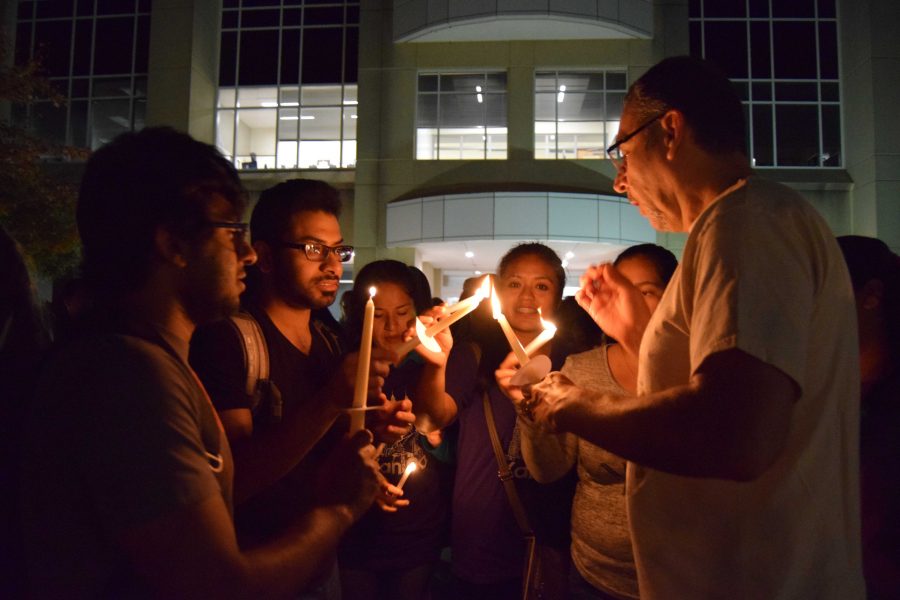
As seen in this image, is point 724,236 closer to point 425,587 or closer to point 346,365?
point 346,365

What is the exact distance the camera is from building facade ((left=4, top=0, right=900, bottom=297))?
56.3 feet

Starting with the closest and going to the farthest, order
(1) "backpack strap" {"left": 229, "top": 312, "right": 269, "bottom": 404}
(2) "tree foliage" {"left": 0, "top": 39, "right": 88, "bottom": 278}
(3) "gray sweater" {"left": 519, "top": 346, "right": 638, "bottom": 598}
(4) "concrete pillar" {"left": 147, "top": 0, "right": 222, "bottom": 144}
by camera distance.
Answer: (1) "backpack strap" {"left": 229, "top": 312, "right": 269, "bottom": 404} < (3) "gray sweater" {"left": 519, "top": 346, "right": 638, "bottom": 598} < (2) "tree foliage" {"left": 0, "top": 39, "right": 88, "bottom": 278} < (4) "concrete pillar" {"left": 147, "top": 0, "right": 222, "bottom": 144}

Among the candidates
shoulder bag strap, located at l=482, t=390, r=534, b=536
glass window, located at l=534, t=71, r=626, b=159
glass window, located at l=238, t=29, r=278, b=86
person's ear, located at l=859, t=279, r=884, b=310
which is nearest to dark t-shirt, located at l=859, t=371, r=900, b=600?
person's ear, located at l=859, t=279, r=884, b=310

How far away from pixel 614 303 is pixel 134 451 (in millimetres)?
1970

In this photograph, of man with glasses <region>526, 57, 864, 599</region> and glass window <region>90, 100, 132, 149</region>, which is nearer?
man with glasses <region>526, 57, 864, 599</region>

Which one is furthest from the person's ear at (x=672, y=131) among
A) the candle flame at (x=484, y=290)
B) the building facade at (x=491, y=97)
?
the building facade at (x=491, y=97)

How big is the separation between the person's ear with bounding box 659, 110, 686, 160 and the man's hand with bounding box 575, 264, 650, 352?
812mm

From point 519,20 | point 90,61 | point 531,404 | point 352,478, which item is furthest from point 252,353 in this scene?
point 90,61

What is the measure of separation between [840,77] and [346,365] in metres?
21.3

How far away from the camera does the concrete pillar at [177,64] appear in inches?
739

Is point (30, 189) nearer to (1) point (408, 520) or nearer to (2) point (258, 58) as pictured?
(2) point (258, 58)

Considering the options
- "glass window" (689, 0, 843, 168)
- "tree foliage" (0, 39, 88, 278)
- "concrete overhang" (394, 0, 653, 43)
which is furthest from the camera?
"glass window" (689, 0, 843, 168)

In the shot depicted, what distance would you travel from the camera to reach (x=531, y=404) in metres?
2.01

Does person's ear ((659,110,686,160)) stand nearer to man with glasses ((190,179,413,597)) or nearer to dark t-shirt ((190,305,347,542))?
man with glasses ((190,179,413,597))
